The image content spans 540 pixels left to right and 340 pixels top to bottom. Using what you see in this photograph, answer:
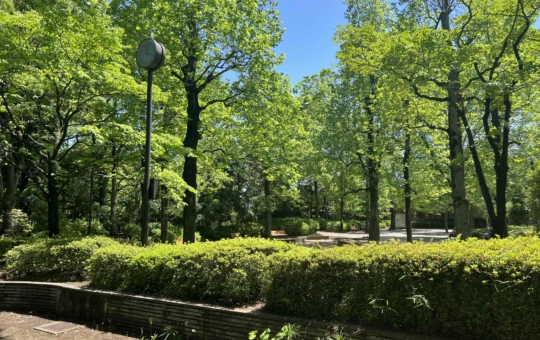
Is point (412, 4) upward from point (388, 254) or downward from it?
upward

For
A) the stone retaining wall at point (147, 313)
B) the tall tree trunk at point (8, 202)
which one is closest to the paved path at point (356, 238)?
the stone retaining wall at point (147, 313)

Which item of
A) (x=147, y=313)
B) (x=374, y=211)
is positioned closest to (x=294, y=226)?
(x=374, y=211)

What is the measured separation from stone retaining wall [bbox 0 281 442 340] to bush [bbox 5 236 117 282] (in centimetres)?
66

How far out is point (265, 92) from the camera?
11.2m

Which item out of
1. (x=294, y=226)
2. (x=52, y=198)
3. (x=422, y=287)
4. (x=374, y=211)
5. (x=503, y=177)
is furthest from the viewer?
(x=294, y=226)

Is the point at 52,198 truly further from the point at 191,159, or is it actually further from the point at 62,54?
the point at 191,159

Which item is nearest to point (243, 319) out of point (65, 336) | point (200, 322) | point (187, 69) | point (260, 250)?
point (200, 322)

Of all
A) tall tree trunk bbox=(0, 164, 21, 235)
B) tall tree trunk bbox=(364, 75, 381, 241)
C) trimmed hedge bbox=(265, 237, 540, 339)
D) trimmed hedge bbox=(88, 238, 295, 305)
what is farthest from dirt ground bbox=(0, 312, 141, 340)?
tall tree trunk bbox=(364, 75, 381, 241)

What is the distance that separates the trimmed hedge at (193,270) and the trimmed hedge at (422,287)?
1.42 ft

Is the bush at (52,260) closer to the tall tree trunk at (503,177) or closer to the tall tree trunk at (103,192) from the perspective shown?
the tall tree trunk at (503,177)

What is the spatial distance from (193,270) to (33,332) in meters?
2.33

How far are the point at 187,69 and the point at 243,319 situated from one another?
9.03m

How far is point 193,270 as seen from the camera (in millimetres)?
4855

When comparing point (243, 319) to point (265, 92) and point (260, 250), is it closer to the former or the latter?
point (260, 250)
